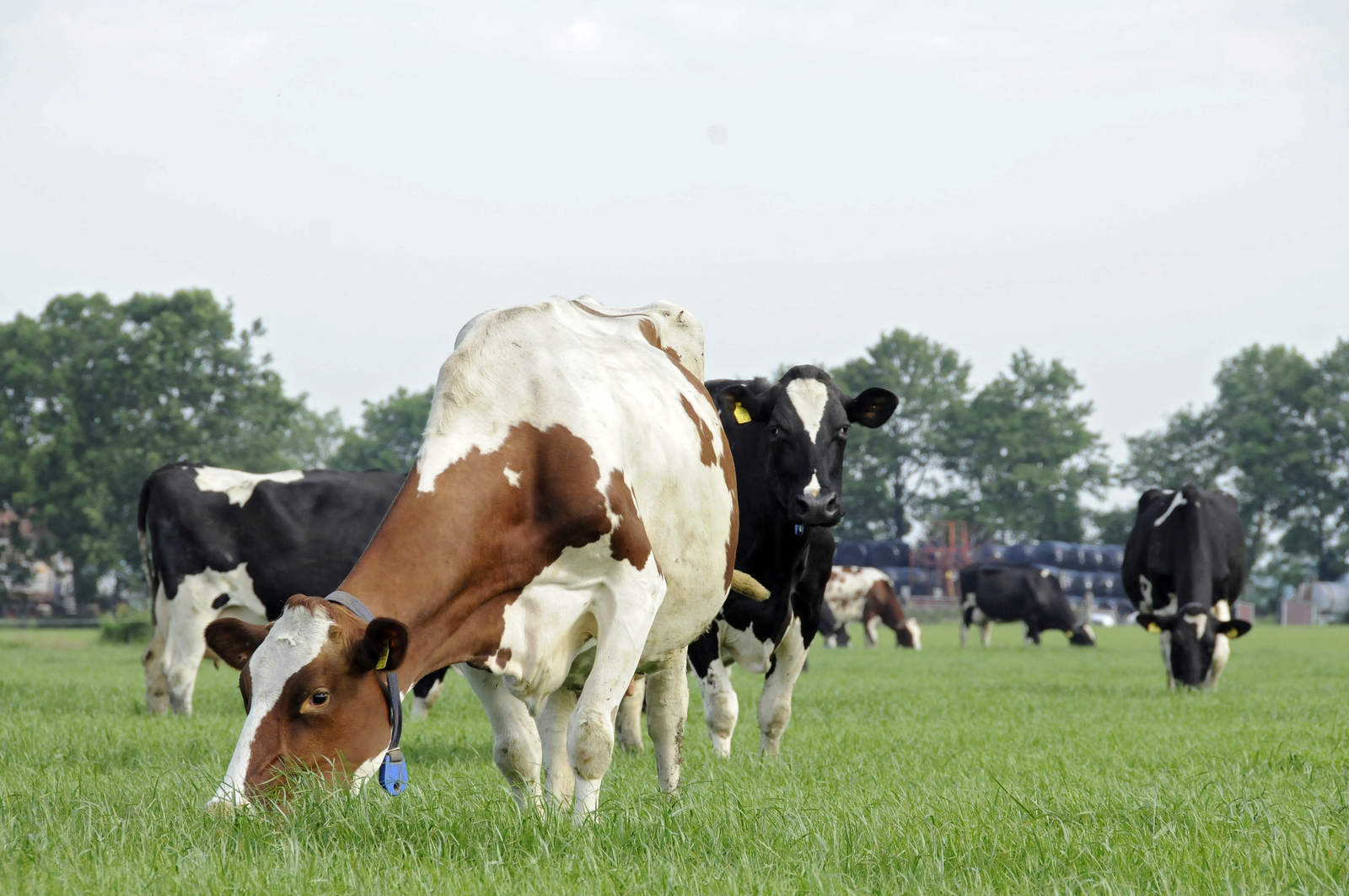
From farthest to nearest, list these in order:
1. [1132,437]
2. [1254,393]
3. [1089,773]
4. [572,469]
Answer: [1132,437] < [1254,393] < [1089,773] < [572,469]

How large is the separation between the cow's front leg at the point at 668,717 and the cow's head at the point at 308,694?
230cm

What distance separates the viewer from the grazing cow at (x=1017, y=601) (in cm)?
3653

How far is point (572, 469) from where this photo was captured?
5008 millimetres

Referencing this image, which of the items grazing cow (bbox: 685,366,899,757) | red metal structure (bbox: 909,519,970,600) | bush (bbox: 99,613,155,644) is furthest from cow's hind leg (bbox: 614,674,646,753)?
red metal structure (bbox: 909,519,970,600)

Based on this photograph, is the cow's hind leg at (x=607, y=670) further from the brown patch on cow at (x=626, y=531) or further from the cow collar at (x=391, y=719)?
the cow collar at (x=391, y=719)

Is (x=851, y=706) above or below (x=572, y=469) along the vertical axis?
below

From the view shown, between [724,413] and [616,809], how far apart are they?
4.59 meters

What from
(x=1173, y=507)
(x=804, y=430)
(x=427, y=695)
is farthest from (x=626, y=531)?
(x=1173, y=507)

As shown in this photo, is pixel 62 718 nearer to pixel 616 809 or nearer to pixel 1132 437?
pixel 616 809

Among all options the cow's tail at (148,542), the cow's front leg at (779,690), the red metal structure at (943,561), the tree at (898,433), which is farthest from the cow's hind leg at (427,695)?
the tree at (898,433)

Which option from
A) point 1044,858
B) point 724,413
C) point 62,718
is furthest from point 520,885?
point 62,718

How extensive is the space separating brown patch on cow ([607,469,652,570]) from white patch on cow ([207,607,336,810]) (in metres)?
1.17

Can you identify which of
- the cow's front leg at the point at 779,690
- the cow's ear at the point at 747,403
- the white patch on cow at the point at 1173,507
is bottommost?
the cow's front leg at the point at 779,690

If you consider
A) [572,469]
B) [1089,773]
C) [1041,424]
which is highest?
[1041,424]
